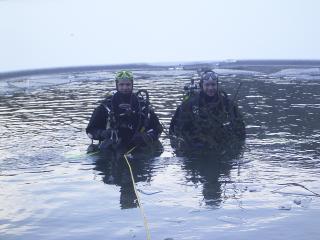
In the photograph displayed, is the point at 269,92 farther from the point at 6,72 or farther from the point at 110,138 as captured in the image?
the point at 6,72

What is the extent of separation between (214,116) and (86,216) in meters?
3.74

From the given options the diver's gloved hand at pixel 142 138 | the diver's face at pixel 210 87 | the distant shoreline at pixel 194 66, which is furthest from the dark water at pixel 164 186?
the distant shoreline at pixel 194 66

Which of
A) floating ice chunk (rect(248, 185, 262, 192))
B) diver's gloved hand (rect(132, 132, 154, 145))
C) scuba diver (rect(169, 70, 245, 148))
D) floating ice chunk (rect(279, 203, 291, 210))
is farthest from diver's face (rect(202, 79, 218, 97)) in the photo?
floating ice chunk (rect(279, 203, 291, 210))

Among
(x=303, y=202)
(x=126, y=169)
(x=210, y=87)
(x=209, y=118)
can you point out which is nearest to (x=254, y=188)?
(x=303, y=202)

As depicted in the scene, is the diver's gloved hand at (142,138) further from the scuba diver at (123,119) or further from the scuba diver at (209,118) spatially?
the scuba diver at (209,118)

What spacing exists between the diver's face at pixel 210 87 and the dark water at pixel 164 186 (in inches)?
42.2

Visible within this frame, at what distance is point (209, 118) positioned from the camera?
9.11 metres

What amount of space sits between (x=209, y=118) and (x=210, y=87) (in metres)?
0.62

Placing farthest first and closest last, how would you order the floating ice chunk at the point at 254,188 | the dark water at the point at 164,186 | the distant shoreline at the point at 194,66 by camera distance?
1. the distant shoreline at the point at 194,66
2. the floating ice chunk at the point at 254,188
3. the dark water at the point at 164,186

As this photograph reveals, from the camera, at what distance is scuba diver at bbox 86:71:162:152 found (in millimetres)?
9055

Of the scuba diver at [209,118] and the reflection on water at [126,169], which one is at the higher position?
the scuba diver at [209,118]

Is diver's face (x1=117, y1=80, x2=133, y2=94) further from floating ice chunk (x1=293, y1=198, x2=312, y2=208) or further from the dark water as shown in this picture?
floating ice chunk (x1=293, y1=198, x2=312, y2=208)

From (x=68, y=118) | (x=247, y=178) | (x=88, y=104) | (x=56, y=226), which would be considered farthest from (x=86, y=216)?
(x=88, y=104)

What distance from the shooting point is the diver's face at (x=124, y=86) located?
9133 millimetres
